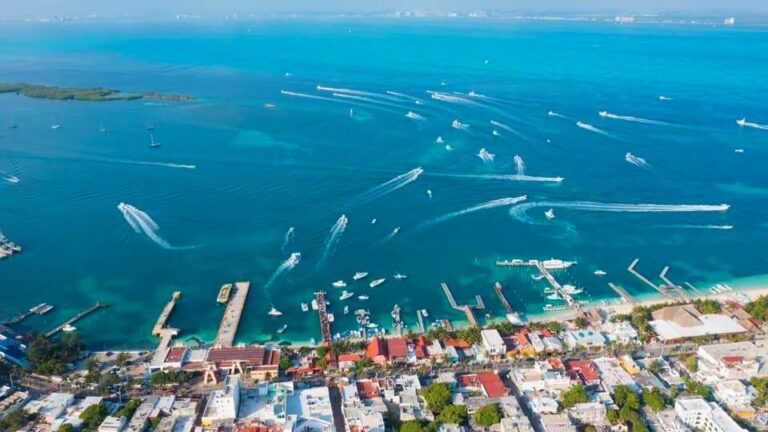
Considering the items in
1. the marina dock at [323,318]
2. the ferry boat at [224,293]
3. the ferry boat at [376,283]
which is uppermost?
the ferry boat at [224,293]

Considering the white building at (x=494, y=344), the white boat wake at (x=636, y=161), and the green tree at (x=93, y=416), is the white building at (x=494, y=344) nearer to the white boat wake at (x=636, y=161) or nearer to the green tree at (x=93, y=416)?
the green tree at (x=93, y=416)

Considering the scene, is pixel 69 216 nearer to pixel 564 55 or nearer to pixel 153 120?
pixel 153 120

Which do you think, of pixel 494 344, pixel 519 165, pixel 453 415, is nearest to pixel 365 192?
pixel 519 165

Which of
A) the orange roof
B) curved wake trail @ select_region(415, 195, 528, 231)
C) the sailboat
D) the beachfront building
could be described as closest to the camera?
the orange roof

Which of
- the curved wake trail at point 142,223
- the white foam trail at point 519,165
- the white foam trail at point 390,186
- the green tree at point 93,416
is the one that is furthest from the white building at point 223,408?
the white foam trail at point 519,165

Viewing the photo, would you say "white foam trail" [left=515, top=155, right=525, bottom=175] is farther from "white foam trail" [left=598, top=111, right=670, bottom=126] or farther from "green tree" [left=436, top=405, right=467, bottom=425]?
"green tree" [left=436, top=405, right=467, bottom=425]

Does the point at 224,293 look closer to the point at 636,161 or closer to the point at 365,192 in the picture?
the point at 365,192

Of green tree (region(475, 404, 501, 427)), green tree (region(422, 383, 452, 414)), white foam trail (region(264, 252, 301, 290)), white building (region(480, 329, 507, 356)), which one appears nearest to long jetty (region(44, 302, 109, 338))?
white foam trail (region(264, 252, 301, 290))
